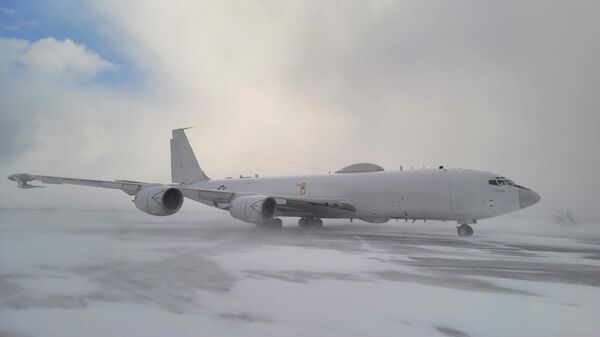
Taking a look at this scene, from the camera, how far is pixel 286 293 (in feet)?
14.9

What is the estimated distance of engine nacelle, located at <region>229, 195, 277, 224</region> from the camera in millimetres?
13625

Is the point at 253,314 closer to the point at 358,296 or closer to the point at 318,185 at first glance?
the point at 358,296

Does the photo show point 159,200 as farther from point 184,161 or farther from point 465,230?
point 465,230

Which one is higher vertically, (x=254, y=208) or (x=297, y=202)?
(x=297, y=202)

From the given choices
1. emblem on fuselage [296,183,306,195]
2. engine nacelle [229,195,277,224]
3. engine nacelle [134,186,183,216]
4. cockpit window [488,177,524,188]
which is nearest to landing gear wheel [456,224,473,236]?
cockpit window [488,177,524,188]

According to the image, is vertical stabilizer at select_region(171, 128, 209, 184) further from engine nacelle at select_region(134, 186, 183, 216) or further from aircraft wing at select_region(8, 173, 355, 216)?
engine nacelle at select_region(134, 186, 183, 216)

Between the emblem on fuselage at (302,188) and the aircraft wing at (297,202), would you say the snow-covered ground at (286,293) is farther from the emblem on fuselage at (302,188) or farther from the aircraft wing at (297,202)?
the emblem on fuselage at (302,188)

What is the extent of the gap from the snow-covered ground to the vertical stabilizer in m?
14.7

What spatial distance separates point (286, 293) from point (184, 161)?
19682mm

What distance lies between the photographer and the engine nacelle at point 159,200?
522 inches

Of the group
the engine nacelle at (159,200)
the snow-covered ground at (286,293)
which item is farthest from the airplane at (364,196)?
the snow-covered ground at (286,293)

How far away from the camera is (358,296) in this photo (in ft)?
14.7

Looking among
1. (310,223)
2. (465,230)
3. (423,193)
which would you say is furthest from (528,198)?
(310,223)

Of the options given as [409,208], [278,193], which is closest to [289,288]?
[409,208]
